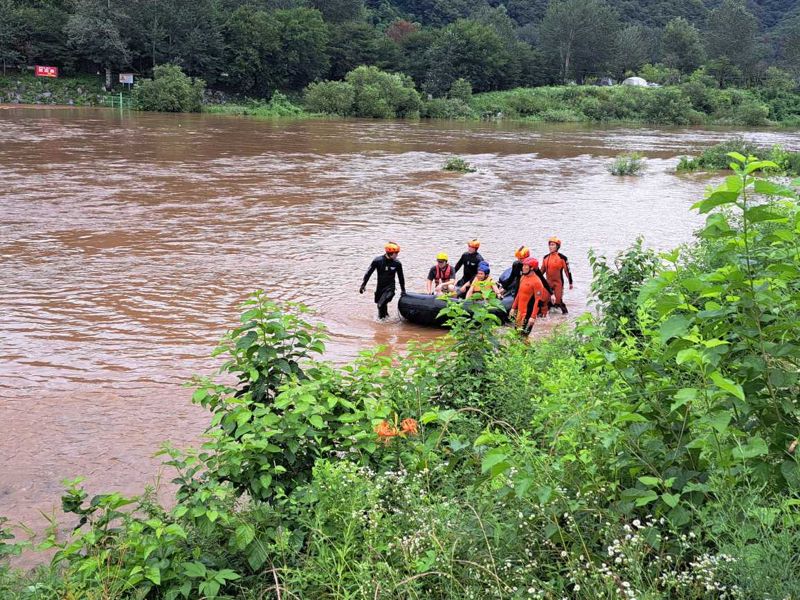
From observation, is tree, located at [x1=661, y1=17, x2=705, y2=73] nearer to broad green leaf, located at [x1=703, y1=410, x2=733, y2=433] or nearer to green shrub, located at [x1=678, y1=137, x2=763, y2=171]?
green shrub, located at [x1=678, y1=137, x2=763, y2=171]

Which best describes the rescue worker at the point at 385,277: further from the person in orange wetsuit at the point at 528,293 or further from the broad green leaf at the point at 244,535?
the broad green leaf at the point at 244,535

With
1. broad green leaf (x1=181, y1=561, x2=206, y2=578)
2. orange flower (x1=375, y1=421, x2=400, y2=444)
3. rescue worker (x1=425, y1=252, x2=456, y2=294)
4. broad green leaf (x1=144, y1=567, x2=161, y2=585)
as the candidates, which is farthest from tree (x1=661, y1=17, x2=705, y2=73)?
broad green leaf (x1=144, y1=567, x2=161, y2=585)

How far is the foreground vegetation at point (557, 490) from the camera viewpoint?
11.4 feet

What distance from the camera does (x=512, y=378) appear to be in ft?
22.4

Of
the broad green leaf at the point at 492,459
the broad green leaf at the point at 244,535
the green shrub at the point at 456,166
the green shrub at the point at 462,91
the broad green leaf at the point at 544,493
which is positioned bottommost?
the broad green leaf at the point at 244,535

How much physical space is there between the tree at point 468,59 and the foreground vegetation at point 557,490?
88.6 m

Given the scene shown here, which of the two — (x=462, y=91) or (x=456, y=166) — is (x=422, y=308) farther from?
(x=462, y=91)

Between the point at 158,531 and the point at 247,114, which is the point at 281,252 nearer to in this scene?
the point at 158,531

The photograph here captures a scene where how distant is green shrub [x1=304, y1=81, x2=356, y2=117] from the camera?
2589 inches

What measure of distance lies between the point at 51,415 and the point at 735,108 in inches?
3490

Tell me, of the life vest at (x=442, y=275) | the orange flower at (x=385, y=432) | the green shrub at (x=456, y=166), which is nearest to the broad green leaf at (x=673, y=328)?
the orange flower at (x=385, y=432)

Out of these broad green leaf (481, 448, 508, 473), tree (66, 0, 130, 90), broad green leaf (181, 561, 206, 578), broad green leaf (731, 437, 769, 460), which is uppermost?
tree (66, 0, 130, 90)

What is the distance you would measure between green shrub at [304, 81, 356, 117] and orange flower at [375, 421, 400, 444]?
6278 centimetres

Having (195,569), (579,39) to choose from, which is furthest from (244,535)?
(579,39)
